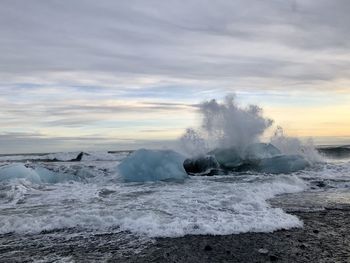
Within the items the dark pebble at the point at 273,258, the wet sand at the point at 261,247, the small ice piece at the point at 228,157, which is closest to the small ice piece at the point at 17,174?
Answer: the wet sand at the point at 261,247

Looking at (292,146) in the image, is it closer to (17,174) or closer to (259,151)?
(259,151)

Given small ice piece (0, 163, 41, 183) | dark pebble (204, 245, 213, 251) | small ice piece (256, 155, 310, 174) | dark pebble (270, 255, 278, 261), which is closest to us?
dark pebble (270, 255, 278, 261)

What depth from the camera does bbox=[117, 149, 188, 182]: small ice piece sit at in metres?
15.4

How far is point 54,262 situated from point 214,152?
57.8ft

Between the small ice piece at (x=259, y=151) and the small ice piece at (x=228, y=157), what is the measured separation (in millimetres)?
540

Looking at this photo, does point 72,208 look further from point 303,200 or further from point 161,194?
point 303,200

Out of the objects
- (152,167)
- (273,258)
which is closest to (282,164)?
(152,167)

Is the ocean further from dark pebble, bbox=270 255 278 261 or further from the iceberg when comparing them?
the iceberg

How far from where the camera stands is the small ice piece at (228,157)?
21.1m

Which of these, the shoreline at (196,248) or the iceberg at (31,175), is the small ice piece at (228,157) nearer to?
the iceberg at (31,175)

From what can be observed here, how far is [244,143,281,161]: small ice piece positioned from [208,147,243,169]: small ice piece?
0.54 m

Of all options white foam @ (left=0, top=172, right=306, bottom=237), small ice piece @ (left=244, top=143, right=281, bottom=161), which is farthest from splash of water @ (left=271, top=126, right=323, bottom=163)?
white foam @ (left=0, top=172, right=306, bottom=237)

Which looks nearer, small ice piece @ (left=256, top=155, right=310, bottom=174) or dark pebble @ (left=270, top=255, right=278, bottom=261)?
dark pebble @ (left=270, top=255, right=278, bottom=261)

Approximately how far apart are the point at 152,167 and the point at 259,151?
8016mm
